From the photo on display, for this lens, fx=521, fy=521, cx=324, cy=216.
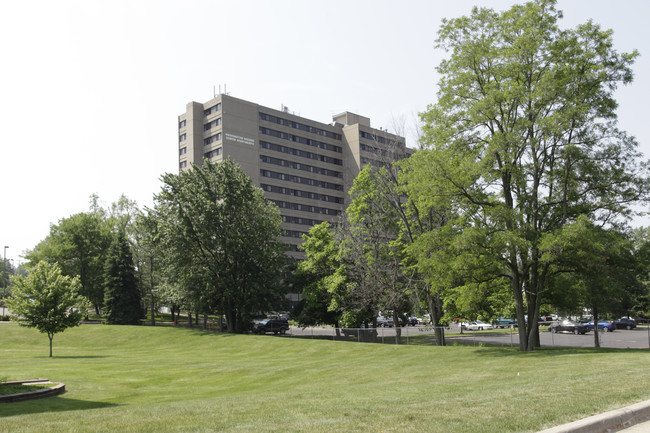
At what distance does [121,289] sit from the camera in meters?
60.6

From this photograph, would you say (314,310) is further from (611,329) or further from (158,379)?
(611,329)

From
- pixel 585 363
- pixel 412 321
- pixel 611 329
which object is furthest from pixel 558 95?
pixel 412 321

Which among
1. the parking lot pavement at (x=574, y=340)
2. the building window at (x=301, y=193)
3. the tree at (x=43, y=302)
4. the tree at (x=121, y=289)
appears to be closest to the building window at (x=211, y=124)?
the building window at (x=301, y=193)

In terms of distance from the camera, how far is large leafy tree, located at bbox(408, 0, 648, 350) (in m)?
24.2

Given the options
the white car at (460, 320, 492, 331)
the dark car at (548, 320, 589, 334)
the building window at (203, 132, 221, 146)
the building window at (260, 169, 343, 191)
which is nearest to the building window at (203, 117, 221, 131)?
the building window at (203, 132, 221, 146)

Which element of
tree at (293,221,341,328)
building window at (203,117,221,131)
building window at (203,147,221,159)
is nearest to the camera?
tree at (293,221,341,328)

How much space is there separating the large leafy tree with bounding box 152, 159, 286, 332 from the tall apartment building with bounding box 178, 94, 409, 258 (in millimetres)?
45298

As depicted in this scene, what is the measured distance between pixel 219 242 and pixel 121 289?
19.1 meters

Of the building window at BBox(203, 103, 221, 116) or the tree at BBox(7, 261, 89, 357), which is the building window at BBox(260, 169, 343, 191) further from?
the tree at BBox(7, 261, 89, 357)

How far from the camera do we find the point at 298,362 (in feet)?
89.4

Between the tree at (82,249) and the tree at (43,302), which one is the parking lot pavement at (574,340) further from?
the tree at (82,249)

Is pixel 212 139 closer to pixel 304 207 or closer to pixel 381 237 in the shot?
pixel 304 207

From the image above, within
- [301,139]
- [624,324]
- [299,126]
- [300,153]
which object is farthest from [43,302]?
[299,126]

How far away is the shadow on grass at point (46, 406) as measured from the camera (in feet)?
40.7
